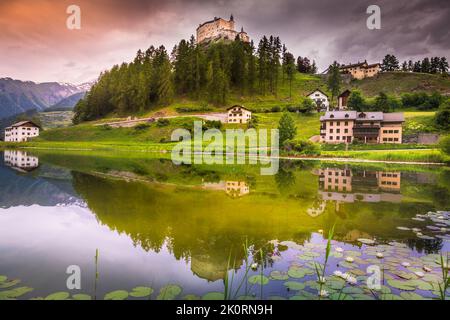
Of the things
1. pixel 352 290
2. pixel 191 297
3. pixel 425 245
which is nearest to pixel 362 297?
pixel 352 290

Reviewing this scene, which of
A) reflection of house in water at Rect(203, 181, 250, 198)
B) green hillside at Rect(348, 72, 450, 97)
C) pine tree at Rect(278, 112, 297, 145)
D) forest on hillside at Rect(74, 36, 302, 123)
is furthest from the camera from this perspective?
green hillside at Rect(348, 72, 450, 97)

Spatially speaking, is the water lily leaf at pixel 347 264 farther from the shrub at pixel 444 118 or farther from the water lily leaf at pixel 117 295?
the shrub at pixel 444 118

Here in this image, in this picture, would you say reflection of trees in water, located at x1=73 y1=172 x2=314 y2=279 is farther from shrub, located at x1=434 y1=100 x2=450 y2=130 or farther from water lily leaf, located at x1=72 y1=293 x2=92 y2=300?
shrub, located at x1=434 y1=100 x2=450 y2=130

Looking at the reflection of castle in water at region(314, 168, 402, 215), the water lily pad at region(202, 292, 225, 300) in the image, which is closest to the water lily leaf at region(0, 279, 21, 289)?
the water lily pad at region(202, 292, 225, 300)

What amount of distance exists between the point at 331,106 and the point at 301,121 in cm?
2602

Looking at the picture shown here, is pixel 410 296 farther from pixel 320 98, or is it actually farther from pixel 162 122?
pixel 320 98

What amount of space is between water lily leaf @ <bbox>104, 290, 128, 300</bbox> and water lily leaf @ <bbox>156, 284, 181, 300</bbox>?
2.55ft

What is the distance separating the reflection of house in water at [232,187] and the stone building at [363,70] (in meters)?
162

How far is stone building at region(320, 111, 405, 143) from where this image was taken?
253 ft

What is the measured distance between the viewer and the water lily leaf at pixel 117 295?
22.6ft

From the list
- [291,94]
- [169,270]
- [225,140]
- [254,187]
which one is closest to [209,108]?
[225,140]

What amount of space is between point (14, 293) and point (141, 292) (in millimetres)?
2918

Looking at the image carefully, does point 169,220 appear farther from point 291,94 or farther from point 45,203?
point 291,94

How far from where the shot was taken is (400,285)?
7.60m
